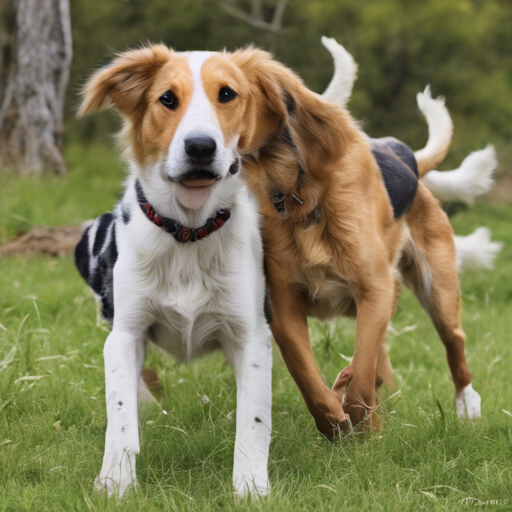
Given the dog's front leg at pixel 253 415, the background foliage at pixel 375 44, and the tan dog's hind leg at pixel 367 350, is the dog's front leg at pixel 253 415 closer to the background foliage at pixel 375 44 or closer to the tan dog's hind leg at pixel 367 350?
the tan dog's hind leg at pixel 367 350

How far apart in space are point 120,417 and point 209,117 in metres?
1.16

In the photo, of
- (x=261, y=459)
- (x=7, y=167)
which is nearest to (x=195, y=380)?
(x=261, y=459)

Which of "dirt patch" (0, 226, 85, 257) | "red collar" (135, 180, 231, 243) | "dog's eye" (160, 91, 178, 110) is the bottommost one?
"dirt patch" (0, 226, 85, 257)

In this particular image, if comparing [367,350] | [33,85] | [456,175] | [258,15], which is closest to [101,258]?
[367,350]

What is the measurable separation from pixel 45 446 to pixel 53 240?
13.7ft

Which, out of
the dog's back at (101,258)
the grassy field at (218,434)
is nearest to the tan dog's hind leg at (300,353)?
the grassy field at (218,434)

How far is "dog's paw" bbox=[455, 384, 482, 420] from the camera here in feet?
13.4

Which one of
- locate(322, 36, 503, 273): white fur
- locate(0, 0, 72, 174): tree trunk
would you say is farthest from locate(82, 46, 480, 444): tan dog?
locate(0, 0, 72, 174): tree trunk

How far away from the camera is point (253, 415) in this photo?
299cm

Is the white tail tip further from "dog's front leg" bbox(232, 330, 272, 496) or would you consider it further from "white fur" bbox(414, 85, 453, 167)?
"dog's front leg" bbox(232, 330, 272, 496)

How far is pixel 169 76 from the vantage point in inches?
117

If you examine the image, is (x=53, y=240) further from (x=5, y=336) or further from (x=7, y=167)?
(x=5, y=336)

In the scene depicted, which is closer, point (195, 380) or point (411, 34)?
point (195, 380)

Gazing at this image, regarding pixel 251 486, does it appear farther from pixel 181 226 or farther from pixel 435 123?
pixel 435 123
